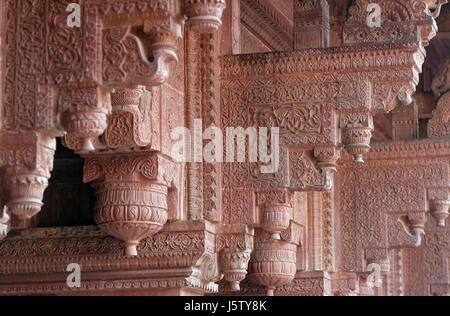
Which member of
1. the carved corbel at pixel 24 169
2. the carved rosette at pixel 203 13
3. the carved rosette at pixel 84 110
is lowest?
the carved corbel at pixel 24 169

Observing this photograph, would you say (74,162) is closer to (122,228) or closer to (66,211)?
(66,211)

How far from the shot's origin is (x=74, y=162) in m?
7.77

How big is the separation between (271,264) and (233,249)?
3.04ft

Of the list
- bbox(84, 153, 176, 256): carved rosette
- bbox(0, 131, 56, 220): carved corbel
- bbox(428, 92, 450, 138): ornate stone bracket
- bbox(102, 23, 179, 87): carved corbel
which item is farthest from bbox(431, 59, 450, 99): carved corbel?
bbox(0, 131, 56, 220): carved corbel

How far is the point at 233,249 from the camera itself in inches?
283

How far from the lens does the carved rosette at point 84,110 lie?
17.2 feet

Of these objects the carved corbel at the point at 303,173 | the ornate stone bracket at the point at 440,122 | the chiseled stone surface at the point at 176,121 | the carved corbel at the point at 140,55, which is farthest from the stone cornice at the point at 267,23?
the carved corbel at the point at 140,55

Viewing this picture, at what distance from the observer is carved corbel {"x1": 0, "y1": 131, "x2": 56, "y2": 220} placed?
5.22 meters

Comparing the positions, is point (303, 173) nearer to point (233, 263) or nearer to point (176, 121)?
point (233, 263)

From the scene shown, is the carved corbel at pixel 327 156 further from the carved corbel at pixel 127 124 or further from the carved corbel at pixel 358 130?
the carved corbel at pixel 127 124

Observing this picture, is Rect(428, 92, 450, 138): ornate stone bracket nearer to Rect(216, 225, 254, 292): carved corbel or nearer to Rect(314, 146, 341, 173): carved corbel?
Rect(314, 146, 341, 173): carved corbel

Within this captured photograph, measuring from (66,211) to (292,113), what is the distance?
162 cm

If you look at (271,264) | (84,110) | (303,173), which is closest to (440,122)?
(271,264)

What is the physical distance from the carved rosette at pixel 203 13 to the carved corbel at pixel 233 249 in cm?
203
